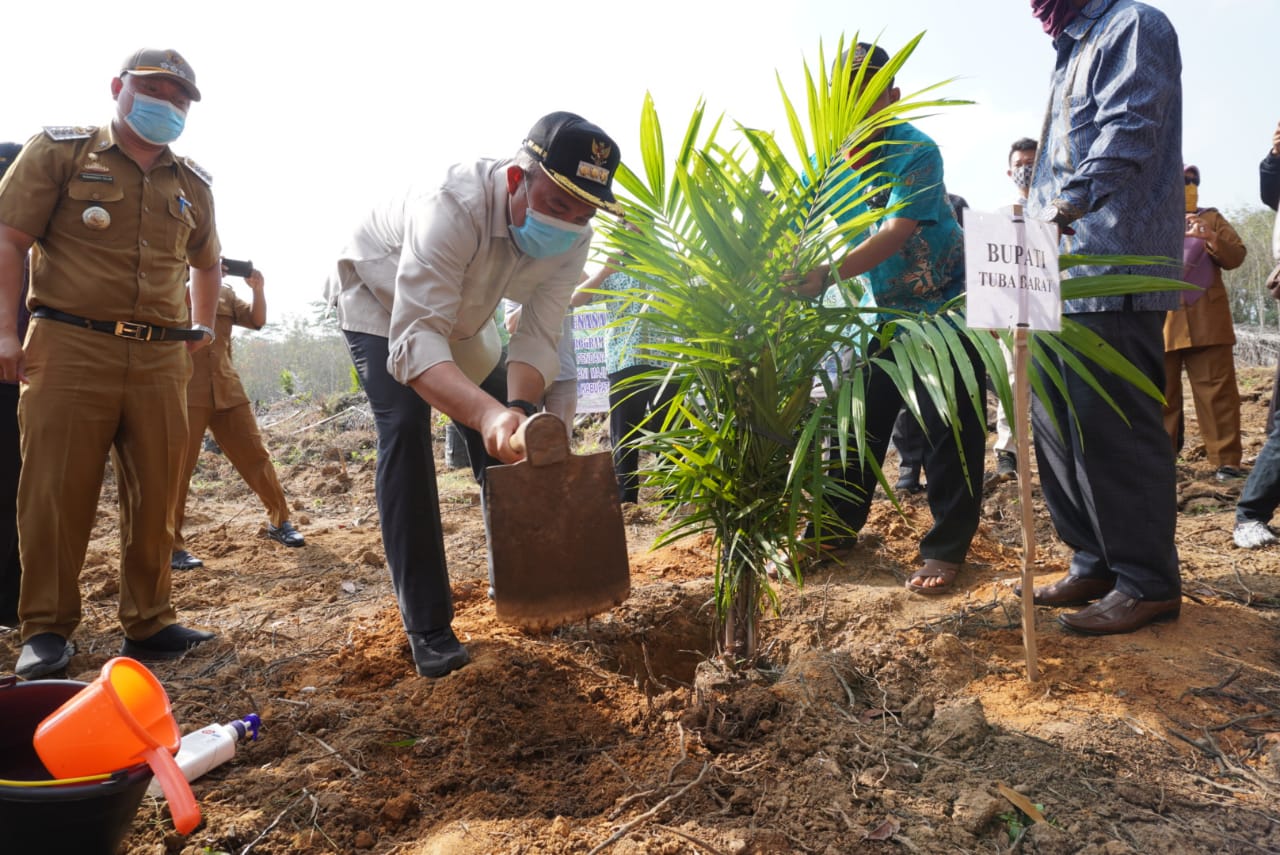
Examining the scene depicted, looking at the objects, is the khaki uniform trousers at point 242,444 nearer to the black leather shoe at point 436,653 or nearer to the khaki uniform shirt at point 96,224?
the khaki uniform shirt at point 96,224

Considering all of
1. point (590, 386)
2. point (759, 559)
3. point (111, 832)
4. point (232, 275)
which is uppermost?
point (232, 275)

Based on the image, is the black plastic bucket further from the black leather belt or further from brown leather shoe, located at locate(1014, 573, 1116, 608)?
brown leather shoe, located at locate(1014, 573, 1116, 608)

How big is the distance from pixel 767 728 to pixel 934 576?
48.4 inches

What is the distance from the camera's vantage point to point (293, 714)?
6.45ft

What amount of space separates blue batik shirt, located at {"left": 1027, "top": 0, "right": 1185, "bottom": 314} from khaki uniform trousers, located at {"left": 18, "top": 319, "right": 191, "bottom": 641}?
2.78 m

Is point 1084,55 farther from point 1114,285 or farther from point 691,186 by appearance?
point 691,186

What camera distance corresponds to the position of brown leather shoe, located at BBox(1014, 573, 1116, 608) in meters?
2.44

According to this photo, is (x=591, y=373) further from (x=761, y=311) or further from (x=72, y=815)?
(x=72, y=815)

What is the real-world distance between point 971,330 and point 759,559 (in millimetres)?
737

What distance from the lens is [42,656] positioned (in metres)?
2.36

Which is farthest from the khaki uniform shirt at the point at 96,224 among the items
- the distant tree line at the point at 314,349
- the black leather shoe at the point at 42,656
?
the distant tree line at the point at 314,349

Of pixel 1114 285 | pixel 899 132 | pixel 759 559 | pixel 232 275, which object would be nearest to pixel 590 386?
pixel 232 275

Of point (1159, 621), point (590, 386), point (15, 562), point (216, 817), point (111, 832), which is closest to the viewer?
point (111, 832)

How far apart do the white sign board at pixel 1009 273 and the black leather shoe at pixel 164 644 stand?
2.65 metres
